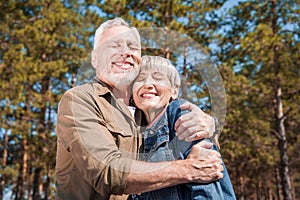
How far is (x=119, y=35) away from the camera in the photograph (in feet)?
7.28

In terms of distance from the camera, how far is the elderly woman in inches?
77.5

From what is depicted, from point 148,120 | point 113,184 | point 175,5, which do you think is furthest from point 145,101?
point 175,5

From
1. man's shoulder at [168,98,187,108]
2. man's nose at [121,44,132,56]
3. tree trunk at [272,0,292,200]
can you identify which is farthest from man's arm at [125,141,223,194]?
tree trunk at [272,0,292,200]

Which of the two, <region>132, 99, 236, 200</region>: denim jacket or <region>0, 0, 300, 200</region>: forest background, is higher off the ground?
<region>0, 0, 300, 200</region>: forest background

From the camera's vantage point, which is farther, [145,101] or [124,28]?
[124,28]

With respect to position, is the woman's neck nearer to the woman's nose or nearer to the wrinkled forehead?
the woman's nose

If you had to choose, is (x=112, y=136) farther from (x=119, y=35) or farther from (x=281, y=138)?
(x=281, y=138)

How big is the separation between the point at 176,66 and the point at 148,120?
360 millimetres

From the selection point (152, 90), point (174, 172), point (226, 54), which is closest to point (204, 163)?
point (174, 172)

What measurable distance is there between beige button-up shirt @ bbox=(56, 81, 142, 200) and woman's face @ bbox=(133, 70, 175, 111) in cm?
13

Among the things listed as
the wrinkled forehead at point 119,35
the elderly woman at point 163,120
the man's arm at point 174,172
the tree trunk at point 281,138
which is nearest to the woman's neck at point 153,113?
the elderly woman at point 163,120

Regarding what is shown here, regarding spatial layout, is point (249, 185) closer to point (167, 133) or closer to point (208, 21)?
point (208, 21)

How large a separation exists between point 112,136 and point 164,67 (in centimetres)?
46

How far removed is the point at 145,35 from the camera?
2248 mm
